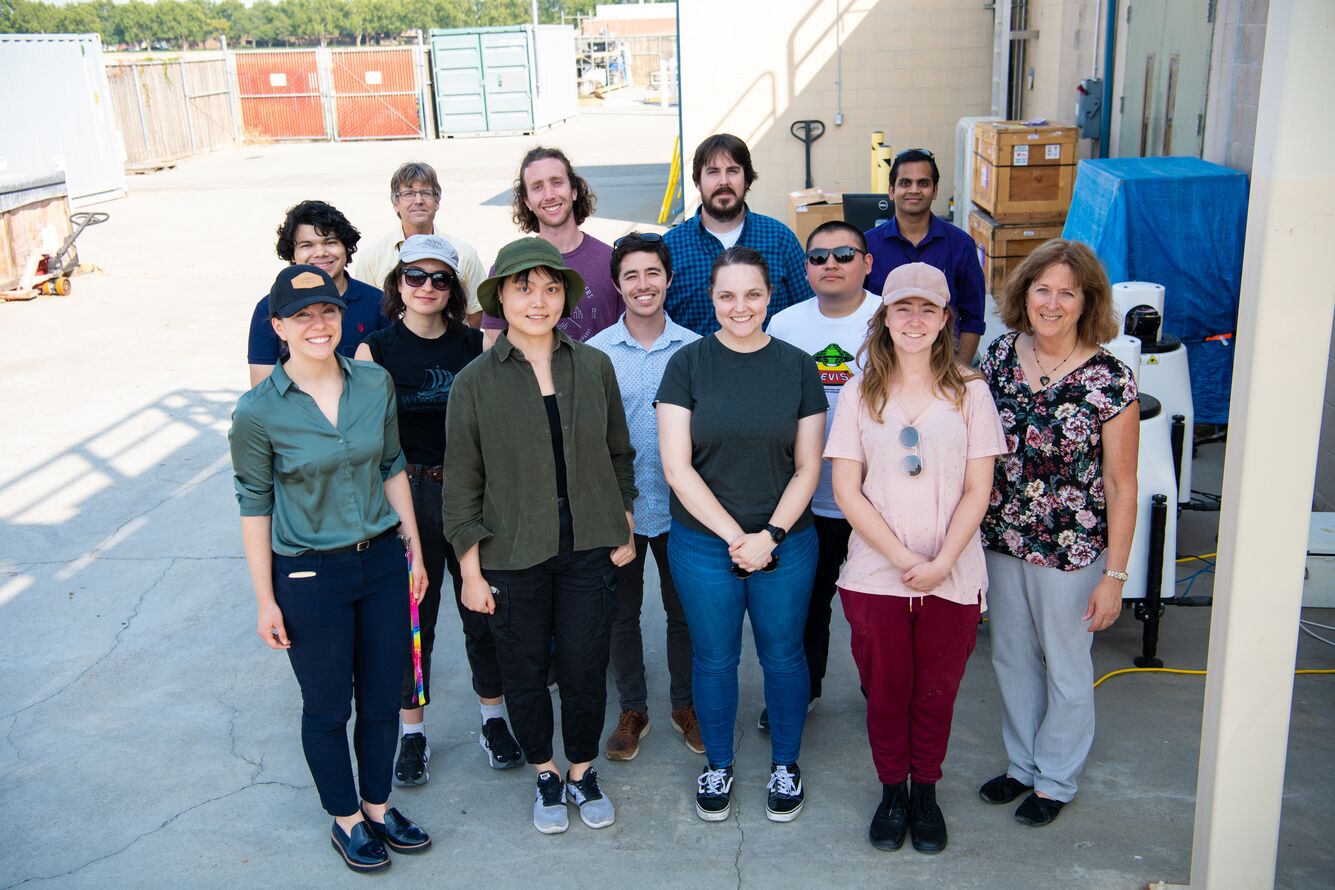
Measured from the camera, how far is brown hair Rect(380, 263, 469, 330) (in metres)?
3.77

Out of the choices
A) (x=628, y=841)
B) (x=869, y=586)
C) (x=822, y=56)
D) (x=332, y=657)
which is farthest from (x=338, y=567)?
(x=822, y=56)

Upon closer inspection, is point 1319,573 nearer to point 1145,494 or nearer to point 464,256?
point 1145,494

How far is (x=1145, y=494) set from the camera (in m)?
4.21

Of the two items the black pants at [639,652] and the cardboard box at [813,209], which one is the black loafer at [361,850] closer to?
the black pants at [639,652]

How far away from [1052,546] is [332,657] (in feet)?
7.01

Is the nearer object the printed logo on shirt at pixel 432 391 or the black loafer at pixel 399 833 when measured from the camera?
the black loafer at pixel 399 833

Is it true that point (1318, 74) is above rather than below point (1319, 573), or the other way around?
above

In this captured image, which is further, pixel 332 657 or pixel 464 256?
pixel 464 256

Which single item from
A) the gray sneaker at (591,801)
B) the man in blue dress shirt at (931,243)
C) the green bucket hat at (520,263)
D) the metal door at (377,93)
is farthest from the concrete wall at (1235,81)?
the metal door at (377,93)

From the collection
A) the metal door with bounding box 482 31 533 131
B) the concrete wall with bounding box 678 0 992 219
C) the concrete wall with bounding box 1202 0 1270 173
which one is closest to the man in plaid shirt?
the concrete wall with bounding box 1202 0 1270 173

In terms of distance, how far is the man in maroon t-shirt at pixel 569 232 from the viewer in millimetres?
4270

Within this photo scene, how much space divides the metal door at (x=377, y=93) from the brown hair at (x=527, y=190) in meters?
28.9

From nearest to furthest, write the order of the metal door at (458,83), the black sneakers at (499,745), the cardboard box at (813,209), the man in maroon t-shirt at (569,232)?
the black sneakers at (499,745) < the man in maroon t-shirt at (569,232) < the cardboard box at (813,209) < the metal door at (458,83)

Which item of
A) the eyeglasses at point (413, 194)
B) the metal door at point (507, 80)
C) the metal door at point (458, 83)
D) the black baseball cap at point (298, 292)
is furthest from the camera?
the metal door at point (458, 83)
